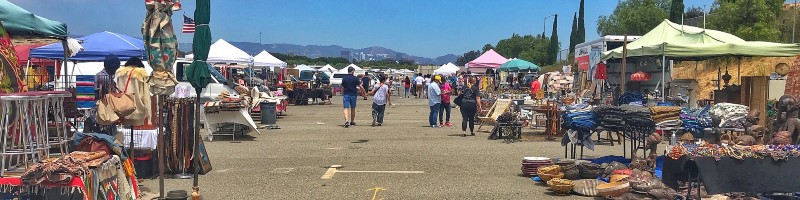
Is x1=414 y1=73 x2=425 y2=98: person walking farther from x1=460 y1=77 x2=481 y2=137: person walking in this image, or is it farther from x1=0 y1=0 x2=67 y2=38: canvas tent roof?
x1=0 y1=0 x2=67 y2=38: canvas tent roof

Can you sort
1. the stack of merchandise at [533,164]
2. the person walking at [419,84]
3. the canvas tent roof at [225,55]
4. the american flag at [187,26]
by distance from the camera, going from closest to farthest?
1. the stack of merchandise at [533,164]
2. the american flag at [187,26]
3. the canvas tent roof at [225,55]
4. the person walking at [419,84]

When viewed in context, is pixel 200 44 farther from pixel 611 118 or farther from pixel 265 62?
pixel 265 62

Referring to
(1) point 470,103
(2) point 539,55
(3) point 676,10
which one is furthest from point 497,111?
(2) point 539,55

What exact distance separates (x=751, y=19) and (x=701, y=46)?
2300cm

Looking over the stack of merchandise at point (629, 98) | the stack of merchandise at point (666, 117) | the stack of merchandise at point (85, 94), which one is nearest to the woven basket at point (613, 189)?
the stack of merchandise at point (666, 117)

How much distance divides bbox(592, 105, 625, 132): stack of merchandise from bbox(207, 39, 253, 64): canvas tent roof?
16074 mm

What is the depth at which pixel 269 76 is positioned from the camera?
3716 centimetres

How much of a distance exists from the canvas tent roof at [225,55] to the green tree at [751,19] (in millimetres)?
23511

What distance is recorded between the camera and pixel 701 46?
13.9m

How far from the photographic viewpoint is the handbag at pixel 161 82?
7.64 meters

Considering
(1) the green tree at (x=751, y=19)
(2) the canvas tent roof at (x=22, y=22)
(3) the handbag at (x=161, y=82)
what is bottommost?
(3) the handbag at (x=161, y=82)

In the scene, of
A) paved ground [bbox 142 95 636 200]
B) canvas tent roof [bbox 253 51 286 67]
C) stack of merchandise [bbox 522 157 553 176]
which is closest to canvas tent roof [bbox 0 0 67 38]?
paved ground [bbox 142 95 636 200]

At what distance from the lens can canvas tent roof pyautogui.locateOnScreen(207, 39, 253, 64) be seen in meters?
23.2

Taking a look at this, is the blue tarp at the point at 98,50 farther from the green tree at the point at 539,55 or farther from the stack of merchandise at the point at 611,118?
the green tree at the point at 539,55
